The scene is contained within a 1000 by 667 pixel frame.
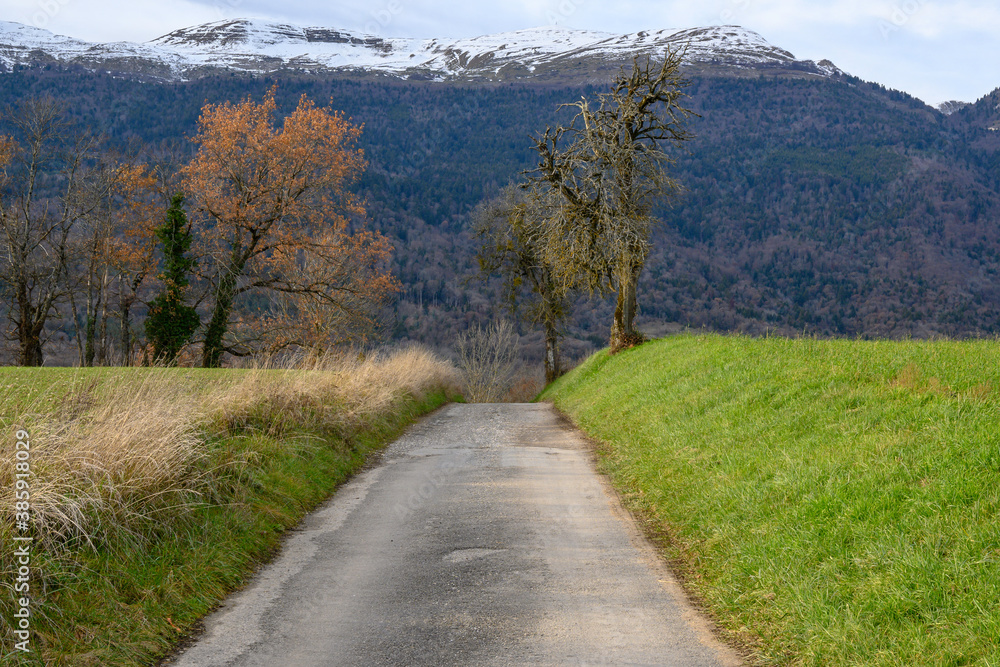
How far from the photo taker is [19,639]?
4.04 meters

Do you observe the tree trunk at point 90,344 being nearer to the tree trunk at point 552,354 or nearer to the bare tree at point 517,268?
the bare tree at point 517,268

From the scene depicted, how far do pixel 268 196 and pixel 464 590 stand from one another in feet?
98.9

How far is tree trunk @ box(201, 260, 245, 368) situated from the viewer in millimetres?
31234

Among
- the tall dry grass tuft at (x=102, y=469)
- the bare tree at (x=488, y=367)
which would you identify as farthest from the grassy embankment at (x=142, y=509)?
the bare tree at (x=488, y=367)

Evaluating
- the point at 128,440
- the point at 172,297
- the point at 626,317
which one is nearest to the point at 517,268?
the point at 626,317

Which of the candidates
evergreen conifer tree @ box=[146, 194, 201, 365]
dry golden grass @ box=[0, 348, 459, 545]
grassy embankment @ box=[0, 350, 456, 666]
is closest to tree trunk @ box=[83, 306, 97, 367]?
evergreen conifer tree @ box=[146, 194, 201, 365]

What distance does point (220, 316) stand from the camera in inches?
1259

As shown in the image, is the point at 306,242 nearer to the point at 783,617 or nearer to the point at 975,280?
the point at 783,617

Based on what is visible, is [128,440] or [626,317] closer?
[128,440]

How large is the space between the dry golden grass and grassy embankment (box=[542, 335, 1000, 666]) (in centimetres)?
468

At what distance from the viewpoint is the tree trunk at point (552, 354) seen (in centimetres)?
4162

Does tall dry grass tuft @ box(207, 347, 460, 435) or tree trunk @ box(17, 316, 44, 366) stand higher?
tall dry grass tuft @ box(207, 347, 460, 435)

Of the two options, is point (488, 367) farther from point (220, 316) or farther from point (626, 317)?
point (626, 317)

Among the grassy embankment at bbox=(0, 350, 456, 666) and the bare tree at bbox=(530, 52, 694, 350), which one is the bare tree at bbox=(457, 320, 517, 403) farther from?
the grassy embankment at bbox=(0, 350, 456, 666)
